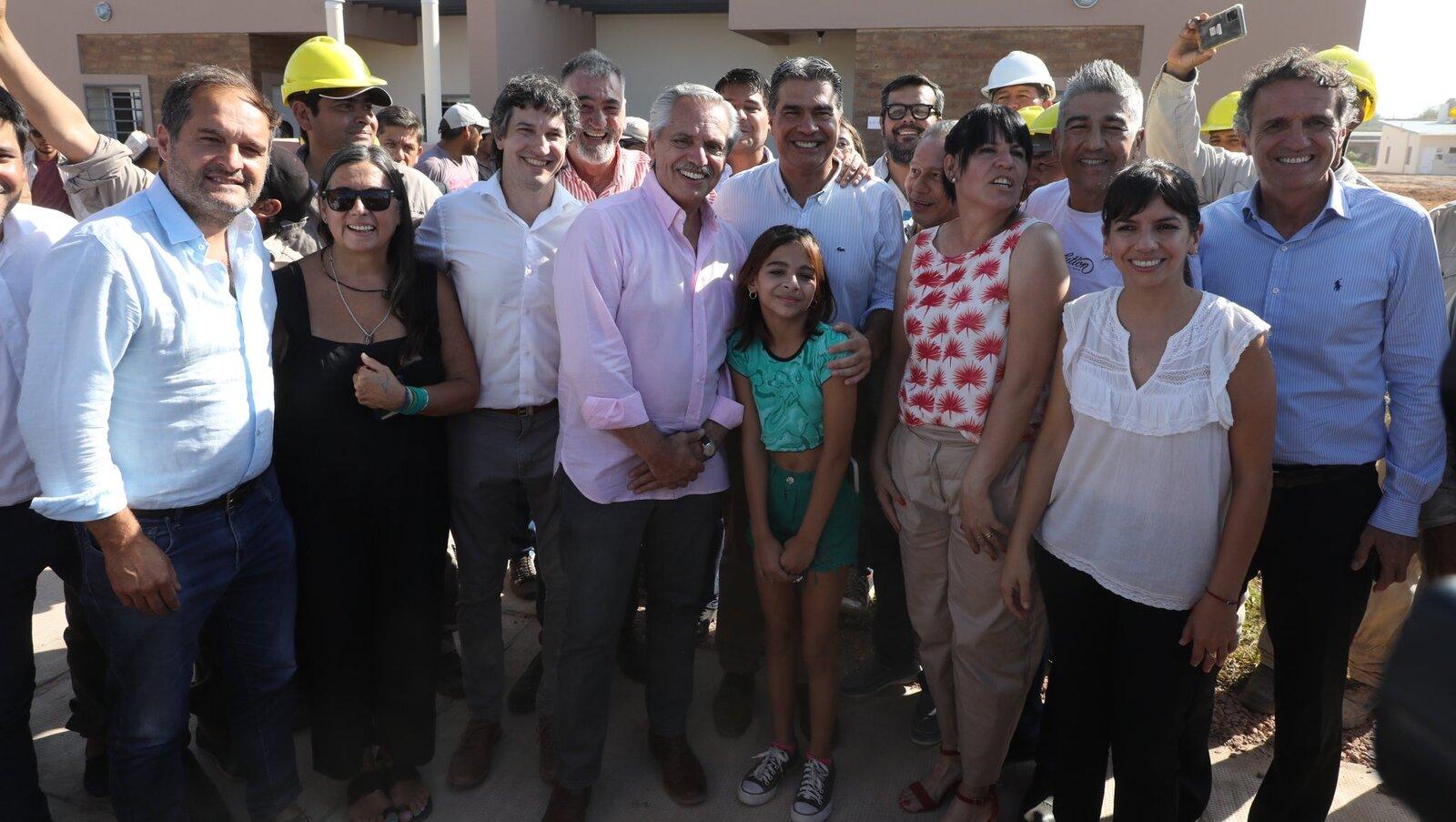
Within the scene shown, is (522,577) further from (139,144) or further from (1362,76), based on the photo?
(1362,76)

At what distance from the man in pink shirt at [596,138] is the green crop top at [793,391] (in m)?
1.34

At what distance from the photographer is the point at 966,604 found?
2596 mm

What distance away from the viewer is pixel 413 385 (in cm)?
260

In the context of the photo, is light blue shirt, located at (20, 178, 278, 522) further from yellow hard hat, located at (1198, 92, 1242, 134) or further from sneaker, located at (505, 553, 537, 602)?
yellow hard hat, located at (1198, 92, 1242, 134)

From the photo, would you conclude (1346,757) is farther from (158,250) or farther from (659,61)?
(659,61)

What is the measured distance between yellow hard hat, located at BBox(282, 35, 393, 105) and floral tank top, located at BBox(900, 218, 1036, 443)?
2.46 meters

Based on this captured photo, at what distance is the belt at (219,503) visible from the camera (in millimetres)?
2141

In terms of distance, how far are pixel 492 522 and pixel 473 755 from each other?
0.78m

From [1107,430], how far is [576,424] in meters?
1.45

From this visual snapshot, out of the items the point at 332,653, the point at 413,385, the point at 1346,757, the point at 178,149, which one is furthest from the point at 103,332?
the point at 1346,757

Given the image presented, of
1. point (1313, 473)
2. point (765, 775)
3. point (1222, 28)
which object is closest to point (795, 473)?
point (765, 775)

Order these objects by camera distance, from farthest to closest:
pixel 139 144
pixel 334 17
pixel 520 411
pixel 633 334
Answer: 1. pixel 334 17
2. pixel 139 144
3. pixel 520 411
4. pixel 633 334

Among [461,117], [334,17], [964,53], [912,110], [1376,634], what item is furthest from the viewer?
[334,17]

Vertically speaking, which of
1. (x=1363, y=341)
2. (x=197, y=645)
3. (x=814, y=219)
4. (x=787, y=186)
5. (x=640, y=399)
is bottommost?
(x=197, y=645)
